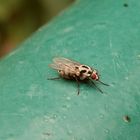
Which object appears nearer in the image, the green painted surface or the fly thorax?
the green painted surface

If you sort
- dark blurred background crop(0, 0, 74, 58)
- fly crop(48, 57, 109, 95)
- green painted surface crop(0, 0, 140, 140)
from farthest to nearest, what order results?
dark blurred background crop(0, 0, 74, 58), fly crop(48, 57, 109, 95), green painted surface crop(0, 0, 140, 140)

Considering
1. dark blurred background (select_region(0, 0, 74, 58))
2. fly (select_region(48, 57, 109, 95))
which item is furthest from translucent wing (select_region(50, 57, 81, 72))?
dark blurred background (select_region(0, 0, 74, 58))

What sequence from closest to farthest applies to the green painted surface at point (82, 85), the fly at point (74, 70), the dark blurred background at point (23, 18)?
the green painted surface at point (82, 85) → the fly at point (74, 70) → the dark blurred background at point (23, 18)

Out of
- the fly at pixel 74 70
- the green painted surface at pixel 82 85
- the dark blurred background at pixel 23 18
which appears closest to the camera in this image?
the green painted surface at pixel 82 85

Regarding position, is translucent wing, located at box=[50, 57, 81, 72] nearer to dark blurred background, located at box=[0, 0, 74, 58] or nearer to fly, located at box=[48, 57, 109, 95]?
fly, located at box=[48, 57, 109, 95]

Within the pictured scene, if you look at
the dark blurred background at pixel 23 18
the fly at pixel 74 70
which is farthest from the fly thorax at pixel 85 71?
the dark blurred background at pixel 23 18

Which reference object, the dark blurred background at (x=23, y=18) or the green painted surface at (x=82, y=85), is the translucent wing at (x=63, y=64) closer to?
the green painted surface at (x=82, y=85)

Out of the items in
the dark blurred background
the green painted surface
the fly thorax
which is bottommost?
the dark blurred background
